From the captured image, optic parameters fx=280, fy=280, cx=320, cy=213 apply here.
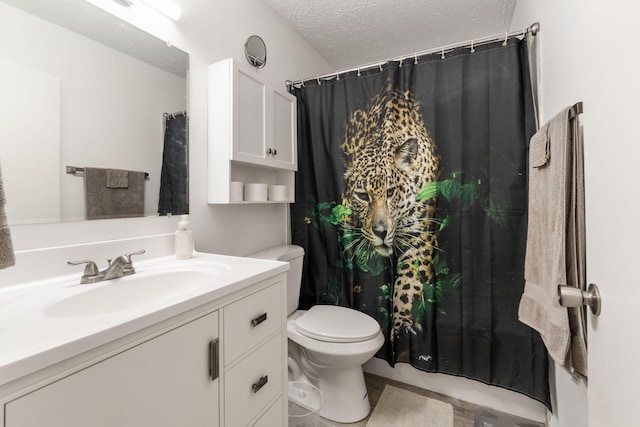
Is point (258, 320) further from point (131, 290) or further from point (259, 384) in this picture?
point (131, 290)

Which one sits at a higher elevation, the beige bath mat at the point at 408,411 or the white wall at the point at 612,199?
the white wall at the point at 612,199

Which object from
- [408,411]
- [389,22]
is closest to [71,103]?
[389,22]

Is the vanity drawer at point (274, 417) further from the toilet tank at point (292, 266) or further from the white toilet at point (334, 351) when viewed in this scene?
the toilet tank at point (292, 266)

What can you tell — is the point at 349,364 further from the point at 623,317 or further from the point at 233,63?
the point at 233,63

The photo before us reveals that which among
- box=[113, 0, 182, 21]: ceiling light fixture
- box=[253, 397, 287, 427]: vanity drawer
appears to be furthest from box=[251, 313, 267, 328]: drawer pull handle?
box=[113, 0, 182, 21]: ceiling light fixture

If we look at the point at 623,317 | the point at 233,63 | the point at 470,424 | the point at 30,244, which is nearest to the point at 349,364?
the point at 470,424

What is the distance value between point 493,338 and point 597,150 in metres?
1.34

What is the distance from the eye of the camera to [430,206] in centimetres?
158

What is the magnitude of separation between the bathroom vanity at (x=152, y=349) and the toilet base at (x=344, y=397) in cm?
53

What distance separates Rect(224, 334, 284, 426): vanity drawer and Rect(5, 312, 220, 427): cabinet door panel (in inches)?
2.1

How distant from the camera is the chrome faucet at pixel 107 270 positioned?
2.87 ft

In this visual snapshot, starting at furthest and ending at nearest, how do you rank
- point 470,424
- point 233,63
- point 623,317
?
point 470,424 → point 233,63 → point 623,317

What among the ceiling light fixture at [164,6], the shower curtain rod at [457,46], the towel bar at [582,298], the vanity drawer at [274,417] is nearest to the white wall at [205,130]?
the ceiling light fixture at [164,6]

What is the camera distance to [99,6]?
3.30 ft
